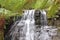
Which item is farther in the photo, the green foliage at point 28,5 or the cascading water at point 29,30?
the green foliage at point 28,5

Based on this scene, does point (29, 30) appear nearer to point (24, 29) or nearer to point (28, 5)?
point (24, 29)

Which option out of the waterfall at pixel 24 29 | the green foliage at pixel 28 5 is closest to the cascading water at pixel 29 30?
the waterfall at pixel 24 29

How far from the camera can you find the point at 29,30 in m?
5.00

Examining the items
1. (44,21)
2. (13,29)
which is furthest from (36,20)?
(13,29)

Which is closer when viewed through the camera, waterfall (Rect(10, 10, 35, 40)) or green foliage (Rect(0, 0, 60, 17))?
waterfall (Rect(10, 10, 35, 40))

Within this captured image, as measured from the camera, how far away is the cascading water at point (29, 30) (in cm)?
491

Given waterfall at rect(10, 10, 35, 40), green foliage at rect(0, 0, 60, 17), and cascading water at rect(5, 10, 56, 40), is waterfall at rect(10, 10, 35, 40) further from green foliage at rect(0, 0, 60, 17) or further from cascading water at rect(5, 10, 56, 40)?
green foliage at rect(0, 0, 60, 17)

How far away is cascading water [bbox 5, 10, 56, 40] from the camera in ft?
16.1

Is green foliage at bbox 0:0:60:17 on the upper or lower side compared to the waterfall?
upper

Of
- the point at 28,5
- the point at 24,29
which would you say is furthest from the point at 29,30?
the point at 28,5

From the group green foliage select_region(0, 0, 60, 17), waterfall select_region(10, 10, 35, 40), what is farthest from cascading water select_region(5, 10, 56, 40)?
green foliage select_region(0, 0, 60, 17)

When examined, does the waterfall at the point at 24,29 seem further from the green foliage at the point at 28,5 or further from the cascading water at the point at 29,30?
the green foliage at the point at 28,5

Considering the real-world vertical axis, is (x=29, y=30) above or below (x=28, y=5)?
below

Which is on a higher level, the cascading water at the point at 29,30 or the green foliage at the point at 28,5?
the green foliage at the point at 28,5
